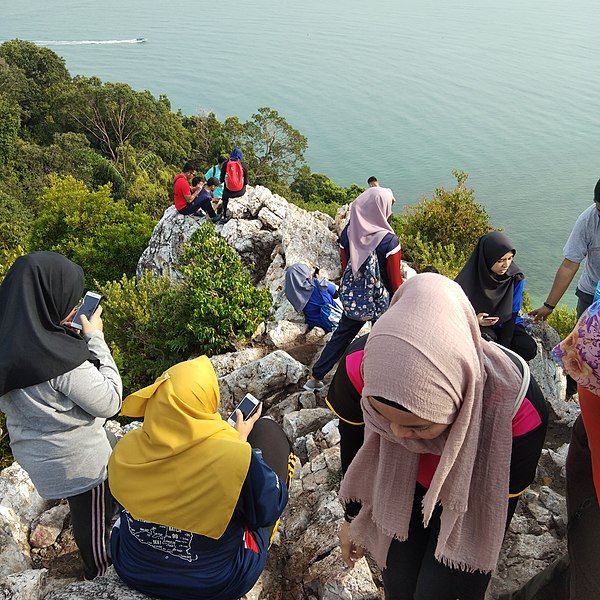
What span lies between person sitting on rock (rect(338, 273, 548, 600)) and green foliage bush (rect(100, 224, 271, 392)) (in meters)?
3.86

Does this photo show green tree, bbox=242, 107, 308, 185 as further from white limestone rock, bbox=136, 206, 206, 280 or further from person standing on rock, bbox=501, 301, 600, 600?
person standing on rock, bbox=501, 301, 600, 600

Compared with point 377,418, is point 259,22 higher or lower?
higher

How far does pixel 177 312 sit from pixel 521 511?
4225 mm

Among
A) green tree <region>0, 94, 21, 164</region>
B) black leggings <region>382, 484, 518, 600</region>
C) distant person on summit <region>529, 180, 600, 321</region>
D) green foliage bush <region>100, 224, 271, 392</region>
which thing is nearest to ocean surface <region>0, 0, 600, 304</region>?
green foliage bush <region>100, 224, 271, 392</region>

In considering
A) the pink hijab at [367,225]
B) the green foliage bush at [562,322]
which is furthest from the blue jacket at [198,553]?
the green foliage bush at [562,322]

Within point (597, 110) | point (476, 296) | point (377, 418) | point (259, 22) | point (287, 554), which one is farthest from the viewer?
point (259, 22)

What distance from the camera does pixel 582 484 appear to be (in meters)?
1.92

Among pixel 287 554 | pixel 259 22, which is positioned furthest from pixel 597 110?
pixel 259 22

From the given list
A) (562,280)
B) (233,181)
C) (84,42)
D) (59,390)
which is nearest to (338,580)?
(59,390)

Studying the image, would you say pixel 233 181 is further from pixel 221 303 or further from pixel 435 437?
pixel 435 437

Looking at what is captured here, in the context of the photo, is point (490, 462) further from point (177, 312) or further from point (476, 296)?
point (177, 312)

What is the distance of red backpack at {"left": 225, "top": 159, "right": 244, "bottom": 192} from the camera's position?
8484 mm

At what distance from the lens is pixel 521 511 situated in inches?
117

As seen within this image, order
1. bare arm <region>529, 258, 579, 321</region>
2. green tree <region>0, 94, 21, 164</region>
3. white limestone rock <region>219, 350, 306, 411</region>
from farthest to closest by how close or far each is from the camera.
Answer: green tree <region>0, 94, 21, 164</region> → white limestone rock <region>219, 350, 306, 411</region> → bare arm <region>529, 258, 579, 321</region>
